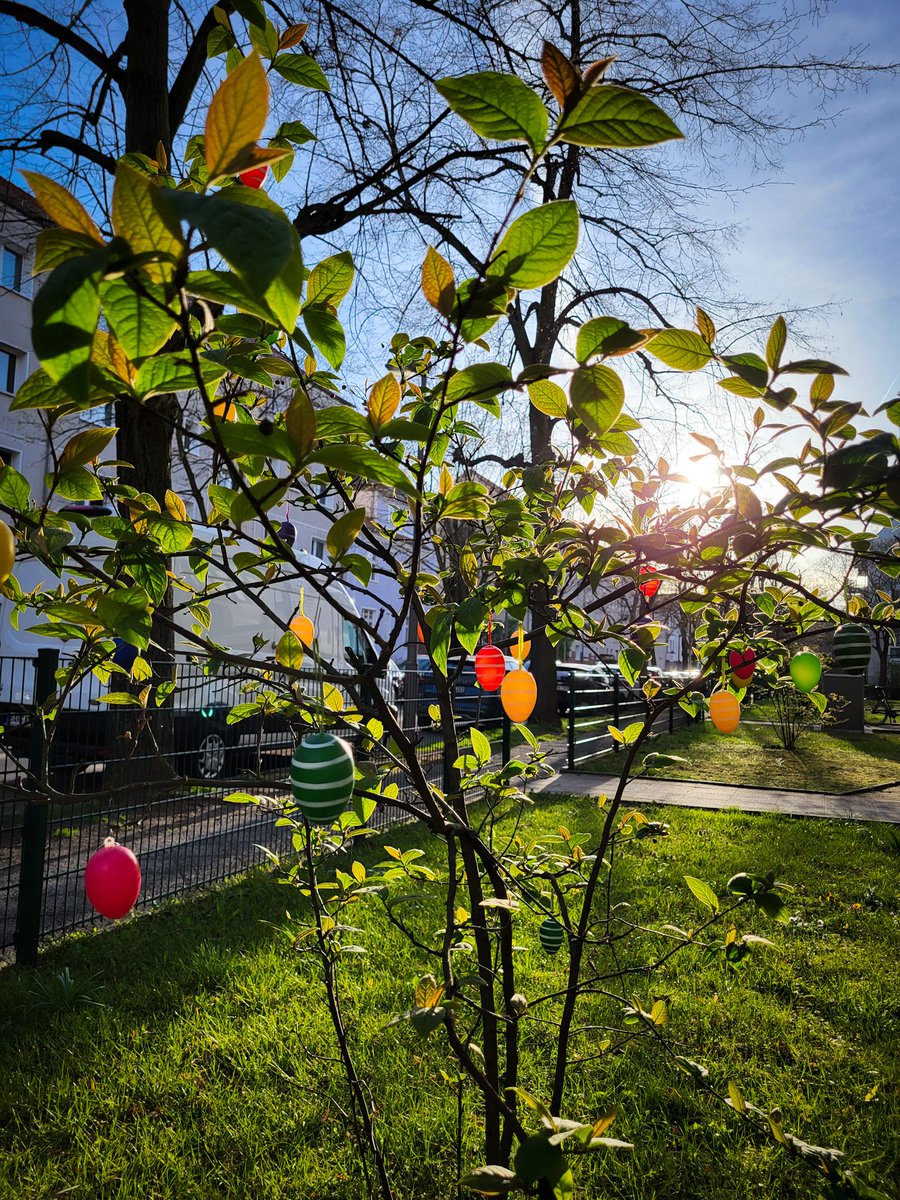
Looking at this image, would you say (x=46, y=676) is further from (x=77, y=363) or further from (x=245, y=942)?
(x=77, y=363)

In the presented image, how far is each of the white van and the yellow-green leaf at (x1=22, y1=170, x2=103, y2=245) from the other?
9.01 feet

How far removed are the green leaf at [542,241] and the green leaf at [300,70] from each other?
56 cm

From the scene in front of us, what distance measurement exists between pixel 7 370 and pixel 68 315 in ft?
73.6

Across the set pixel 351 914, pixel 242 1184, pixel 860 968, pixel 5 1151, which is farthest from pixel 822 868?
pixel 5 1151

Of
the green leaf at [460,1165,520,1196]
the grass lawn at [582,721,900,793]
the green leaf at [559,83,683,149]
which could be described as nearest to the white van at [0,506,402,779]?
the green leaf at [460,1165,520,1196]

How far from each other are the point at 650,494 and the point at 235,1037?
2621 millimetres

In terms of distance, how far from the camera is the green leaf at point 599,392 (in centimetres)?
73

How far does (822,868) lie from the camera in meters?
5.29

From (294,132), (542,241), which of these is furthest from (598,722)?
(542,241)

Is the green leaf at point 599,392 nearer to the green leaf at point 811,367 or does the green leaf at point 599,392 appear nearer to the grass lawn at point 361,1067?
the green leaf at point 811,367

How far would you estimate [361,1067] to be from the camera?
2.72m

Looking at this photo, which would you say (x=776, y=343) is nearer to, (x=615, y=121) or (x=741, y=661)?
(x=615, y=121)

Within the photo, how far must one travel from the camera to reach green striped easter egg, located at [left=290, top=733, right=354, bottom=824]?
985mm

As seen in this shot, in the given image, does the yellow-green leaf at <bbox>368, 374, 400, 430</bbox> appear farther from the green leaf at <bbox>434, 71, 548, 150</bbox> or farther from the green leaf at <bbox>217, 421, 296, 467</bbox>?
the green leaf at <bbox>434, 71, 548, 150</bbox>
